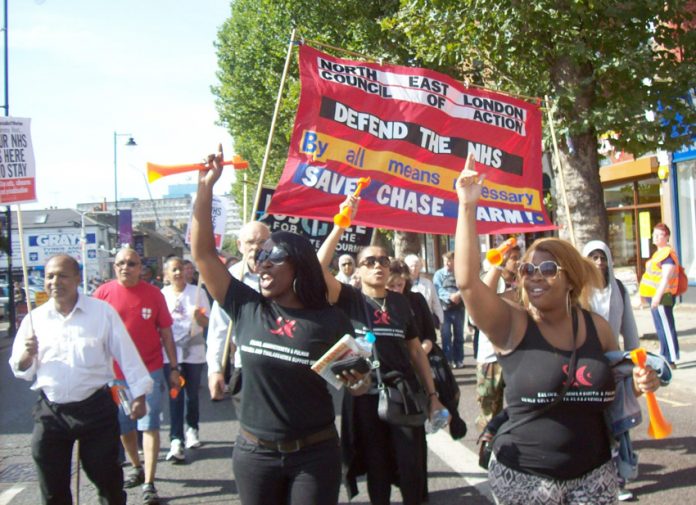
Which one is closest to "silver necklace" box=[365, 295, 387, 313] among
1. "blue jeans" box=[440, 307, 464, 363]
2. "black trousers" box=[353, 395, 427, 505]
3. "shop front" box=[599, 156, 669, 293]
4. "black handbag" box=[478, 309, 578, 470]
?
"black trousers" box=[353, 395, 427, 505]

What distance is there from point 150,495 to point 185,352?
66.8 inches

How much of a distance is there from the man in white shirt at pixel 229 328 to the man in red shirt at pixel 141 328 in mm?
517

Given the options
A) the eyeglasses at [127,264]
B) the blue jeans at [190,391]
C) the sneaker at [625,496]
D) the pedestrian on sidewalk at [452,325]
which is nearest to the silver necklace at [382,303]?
the sneaker at [625,496]

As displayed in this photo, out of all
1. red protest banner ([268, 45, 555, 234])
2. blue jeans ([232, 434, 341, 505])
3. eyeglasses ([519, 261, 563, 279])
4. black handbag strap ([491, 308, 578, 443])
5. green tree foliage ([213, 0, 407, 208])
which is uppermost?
green tree foliage ([213, 0, 407, 208])

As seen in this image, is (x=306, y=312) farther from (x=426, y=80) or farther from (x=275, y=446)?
(x=426, y=80)

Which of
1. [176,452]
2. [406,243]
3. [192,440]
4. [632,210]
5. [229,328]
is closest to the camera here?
[229,328]

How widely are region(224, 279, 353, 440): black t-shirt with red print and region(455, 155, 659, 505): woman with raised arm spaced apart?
2.25ft

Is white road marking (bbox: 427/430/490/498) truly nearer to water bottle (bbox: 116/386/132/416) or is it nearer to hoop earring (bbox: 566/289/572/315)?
water bottle (bbox: 116/386/132/416)

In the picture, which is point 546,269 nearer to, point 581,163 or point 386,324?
point 386,324

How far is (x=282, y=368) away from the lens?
311 centimetres

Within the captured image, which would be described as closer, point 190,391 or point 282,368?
point 282,368

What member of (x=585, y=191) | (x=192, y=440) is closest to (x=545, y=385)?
(x=192, y=440)

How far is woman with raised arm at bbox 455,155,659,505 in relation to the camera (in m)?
2.84

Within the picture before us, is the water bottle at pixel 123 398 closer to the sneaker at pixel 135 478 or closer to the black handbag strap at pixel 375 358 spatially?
the black handbag strap at pixel 375 358
